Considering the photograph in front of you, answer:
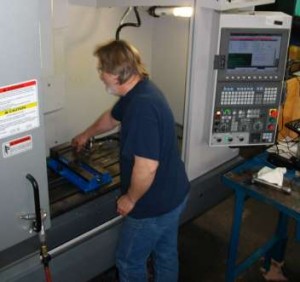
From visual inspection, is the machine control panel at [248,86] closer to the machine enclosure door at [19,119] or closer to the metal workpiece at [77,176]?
the metal workpiece at [77,176]

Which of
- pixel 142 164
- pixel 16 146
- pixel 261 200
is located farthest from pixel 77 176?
pixel 261 200

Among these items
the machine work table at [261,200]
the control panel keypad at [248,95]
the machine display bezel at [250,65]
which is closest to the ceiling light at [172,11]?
the machine display bezel at [250,65]

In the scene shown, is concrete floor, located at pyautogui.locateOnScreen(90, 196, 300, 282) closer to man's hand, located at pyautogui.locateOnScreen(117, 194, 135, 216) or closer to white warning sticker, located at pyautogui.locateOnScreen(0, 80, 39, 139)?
man's hand, located at pyautogui.locateOnScreen(117, 194, 135, 216)

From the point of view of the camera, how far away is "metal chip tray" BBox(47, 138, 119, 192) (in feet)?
7.09

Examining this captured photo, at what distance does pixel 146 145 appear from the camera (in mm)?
1600

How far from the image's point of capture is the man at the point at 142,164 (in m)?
1.61

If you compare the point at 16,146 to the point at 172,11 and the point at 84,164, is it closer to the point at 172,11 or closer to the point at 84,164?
the point at 84,164

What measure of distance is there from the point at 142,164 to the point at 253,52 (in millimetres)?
878

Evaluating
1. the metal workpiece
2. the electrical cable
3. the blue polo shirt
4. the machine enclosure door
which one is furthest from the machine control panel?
the machine enclosure door

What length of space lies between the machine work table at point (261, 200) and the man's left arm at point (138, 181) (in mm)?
502

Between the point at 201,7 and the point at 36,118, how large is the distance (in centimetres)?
96

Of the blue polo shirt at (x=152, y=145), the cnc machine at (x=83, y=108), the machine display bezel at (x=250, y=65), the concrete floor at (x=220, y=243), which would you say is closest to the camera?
the cnc machine at (x=83, y=108)

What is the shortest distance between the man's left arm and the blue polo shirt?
0.09 ft

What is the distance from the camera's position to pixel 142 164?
1.62m
